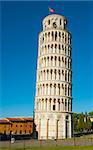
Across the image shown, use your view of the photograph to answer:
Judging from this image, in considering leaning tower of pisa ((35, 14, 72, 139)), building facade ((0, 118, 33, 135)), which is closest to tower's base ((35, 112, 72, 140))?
leaning tower of pisa ((35, 14, 72, 139))

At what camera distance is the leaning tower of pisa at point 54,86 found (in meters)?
57.9

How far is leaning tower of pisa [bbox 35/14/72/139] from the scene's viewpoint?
190 feet

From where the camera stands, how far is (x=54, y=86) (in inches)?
2317

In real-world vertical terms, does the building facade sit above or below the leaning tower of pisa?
below

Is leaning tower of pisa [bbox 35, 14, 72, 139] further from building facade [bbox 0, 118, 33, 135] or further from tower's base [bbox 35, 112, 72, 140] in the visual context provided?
building facade [bbox 0, 118, 33, 135]

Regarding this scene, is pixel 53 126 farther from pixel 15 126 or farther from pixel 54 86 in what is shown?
pixel 15 126

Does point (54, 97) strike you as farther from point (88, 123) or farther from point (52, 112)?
point (88, 123)

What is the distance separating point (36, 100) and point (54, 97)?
5.10m

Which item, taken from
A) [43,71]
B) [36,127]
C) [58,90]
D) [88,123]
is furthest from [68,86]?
[88,123]

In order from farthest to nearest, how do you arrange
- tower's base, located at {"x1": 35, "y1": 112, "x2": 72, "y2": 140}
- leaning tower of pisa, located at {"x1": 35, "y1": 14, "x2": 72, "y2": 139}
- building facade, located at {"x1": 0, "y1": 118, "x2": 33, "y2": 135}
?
building facade, located at {"x1": 0, "y1": 118, "x2": 33, "y2": 135}, leaning tower of pisa, located at {"x1": 35, "y1": 14, "x2": 72, "y2": 139}, tower's base, located at {"x1": 35, "y1": 112, "x2": 72, "y2": 140}

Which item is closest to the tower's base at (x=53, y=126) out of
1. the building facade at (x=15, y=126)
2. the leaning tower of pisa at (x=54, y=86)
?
the leaning tower of pisa at (x=54, y=86)

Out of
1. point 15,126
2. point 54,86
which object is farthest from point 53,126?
point 15,126

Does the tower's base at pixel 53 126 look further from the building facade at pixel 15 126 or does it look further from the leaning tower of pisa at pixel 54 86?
the building facade at pixel 15 126

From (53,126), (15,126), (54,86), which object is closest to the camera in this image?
(53,126)
